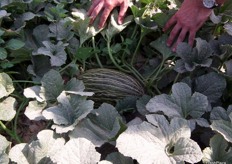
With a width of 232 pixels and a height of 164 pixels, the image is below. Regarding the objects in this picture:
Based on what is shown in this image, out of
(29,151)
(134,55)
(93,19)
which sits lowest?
(29,151)

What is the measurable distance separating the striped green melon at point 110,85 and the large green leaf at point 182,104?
0.72 feet

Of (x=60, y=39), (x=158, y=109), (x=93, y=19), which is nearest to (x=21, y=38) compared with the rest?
(x=60, y=39)

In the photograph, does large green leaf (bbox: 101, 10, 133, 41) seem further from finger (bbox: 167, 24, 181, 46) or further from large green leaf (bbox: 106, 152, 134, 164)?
large green leaf (bbox: 106, 152, 134, 164)

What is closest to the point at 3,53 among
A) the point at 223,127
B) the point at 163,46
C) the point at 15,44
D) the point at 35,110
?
the point at 15,44

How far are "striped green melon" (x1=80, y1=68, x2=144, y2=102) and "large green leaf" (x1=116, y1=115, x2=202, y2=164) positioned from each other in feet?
1.11

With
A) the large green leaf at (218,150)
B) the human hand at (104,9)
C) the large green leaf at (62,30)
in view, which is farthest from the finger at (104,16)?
the large green leaf at (218,150)

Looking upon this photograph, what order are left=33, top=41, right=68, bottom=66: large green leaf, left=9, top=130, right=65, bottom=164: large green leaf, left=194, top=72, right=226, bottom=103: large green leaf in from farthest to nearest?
left=33, top=41, right=68, bottom=66: large green leaf, left=194, top=72, right=226, bottom=103: large green leaf, left=9, top=130, right=65, bottom=164: large green leaf

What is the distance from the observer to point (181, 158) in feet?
3.71

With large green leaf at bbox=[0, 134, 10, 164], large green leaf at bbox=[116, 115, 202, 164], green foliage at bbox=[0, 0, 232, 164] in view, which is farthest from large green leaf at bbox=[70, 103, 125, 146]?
large green leaf at bbox=[0, 134, 10, 164]

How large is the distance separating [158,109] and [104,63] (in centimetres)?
50

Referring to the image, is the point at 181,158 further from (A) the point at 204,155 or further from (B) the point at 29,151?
(B) the point at 29,151

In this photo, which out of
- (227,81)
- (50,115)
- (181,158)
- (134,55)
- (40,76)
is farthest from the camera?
(134,55)

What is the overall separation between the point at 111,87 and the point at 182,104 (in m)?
0.34

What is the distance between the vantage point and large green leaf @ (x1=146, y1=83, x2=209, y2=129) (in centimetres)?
131
